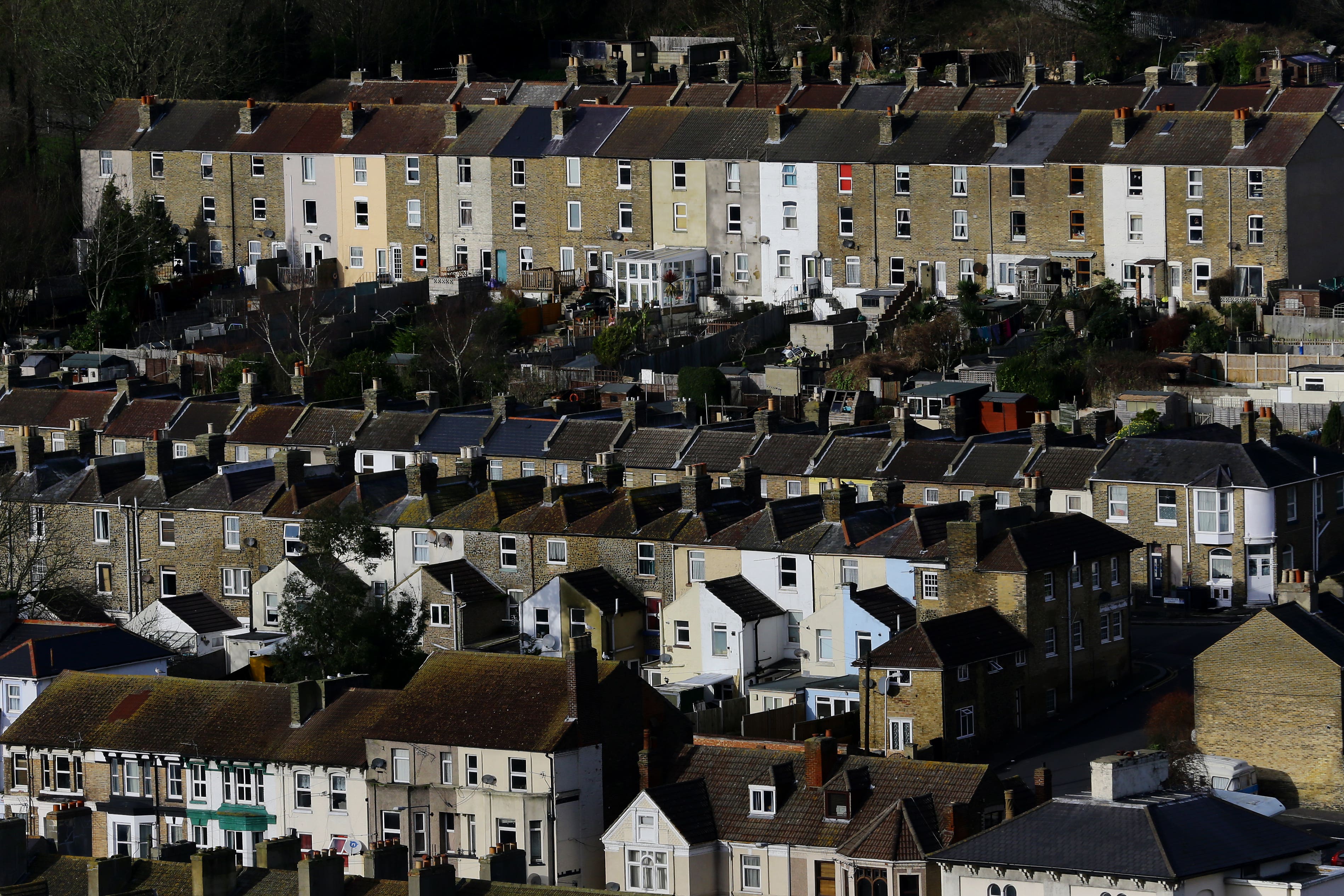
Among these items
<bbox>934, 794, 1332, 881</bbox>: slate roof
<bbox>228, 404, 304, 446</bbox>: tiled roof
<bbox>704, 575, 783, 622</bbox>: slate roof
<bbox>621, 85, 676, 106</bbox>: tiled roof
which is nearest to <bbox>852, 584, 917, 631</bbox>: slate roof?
<bbox>704, 575, 783, 622</bbox>: slate roof

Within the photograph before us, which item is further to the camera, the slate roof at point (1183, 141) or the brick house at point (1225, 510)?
the slate roof at point (1183, 141)

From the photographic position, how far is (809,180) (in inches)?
3989

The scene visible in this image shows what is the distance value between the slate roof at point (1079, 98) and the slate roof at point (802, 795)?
47.1m

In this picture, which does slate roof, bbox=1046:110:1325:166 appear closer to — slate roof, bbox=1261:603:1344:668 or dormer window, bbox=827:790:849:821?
slate roof, bbox=1261:603:1344:668

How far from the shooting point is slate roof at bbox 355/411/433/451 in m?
83.1

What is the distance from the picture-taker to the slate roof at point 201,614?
74.4 m

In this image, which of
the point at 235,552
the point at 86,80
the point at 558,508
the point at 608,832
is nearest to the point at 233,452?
the point at 235,552

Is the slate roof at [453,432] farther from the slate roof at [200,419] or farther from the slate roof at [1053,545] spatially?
the slate roof at [1053,545]

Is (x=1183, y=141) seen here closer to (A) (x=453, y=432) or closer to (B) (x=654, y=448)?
(B) (x=654, y=448)

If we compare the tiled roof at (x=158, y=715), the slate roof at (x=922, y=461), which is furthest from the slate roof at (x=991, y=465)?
the tiled roof at (x=158, y=715)

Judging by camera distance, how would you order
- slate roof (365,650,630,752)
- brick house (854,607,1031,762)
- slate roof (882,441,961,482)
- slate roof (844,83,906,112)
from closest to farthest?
1. slate roof (365,650,630,752)
2. brick house (854,607,1031,762)
3. slate roof (882,441,961,482)
4. slate roof (844,83,906,112)

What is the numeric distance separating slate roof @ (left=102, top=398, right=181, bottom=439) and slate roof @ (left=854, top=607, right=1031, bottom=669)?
29485 mm

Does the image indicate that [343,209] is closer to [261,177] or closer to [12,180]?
[261,177]

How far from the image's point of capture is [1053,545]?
65.8m
